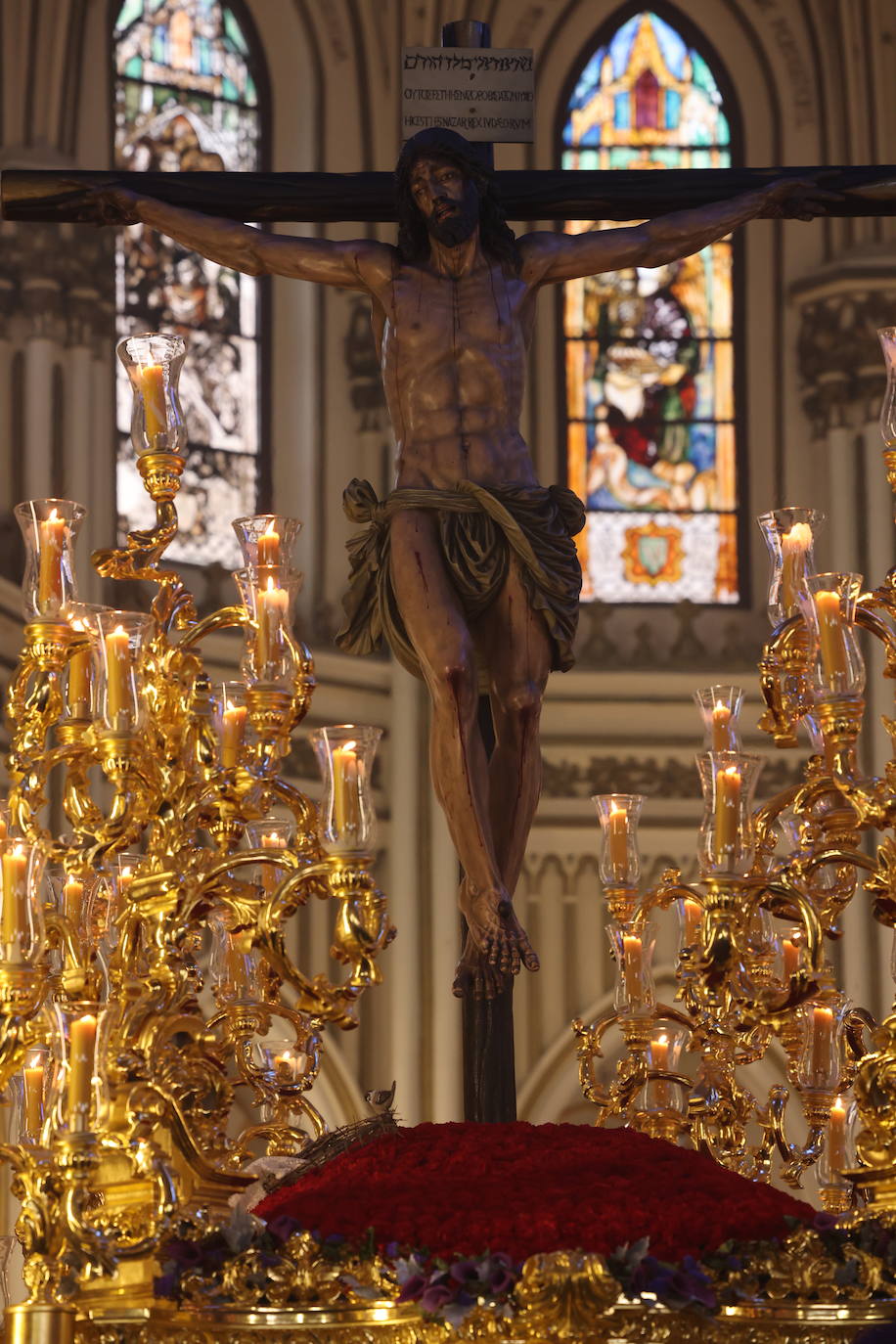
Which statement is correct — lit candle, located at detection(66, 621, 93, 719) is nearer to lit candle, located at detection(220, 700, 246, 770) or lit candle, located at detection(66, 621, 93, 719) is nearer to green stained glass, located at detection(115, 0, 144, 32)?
lit candle, located at detection(220, 700, 246, 770)

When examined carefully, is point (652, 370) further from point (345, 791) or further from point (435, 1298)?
point (435, 1298)

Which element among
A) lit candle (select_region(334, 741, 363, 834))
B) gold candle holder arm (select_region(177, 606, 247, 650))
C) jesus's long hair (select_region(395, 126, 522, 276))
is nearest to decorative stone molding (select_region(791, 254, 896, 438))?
jesus's long hair (select_region(395, 126, 522, 276))

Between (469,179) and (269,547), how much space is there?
1272mm

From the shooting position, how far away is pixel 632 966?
6.74 meters

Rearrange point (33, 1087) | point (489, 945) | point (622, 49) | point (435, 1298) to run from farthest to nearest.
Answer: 1. point (622, 49)
2. point (33, 1087)
3. point (489, 945)
4. point (435, 1298)

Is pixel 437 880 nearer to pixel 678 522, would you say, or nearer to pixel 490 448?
pixel 678 522

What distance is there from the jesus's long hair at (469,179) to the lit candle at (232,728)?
124cm

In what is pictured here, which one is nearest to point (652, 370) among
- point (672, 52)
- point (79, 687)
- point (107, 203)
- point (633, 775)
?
point (672, 52)

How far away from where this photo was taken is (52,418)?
1187 centimetres

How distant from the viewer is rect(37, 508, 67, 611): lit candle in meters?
5.80

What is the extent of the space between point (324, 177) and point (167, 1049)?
8.57 ft

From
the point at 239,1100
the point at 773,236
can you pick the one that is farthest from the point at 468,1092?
the point at 773,236

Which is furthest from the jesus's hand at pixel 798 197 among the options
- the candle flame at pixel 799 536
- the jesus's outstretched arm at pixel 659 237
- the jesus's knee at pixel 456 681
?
the jesus's knee at pixel 456 681

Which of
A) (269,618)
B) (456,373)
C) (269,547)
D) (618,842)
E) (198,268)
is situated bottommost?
(618,842)
